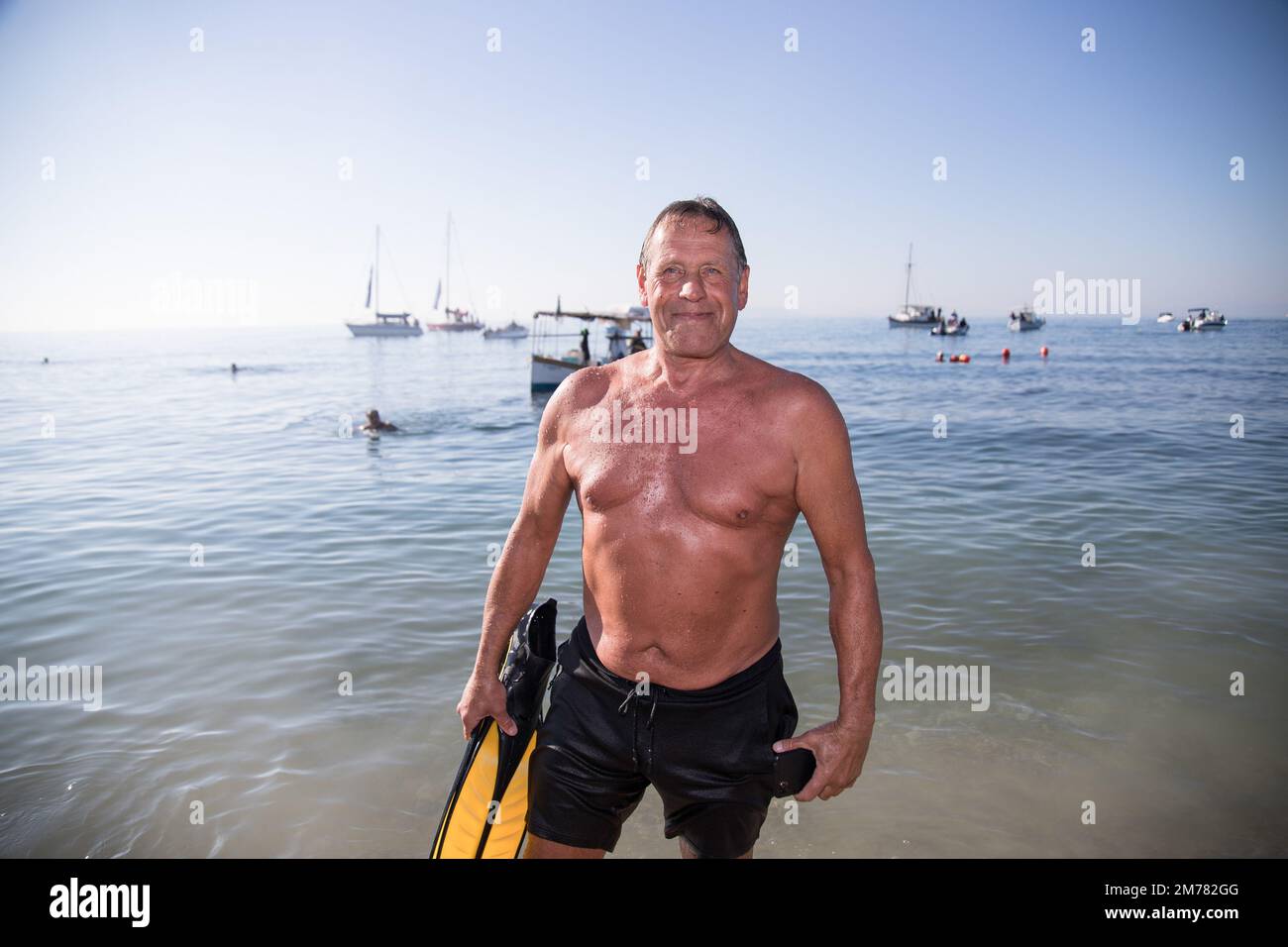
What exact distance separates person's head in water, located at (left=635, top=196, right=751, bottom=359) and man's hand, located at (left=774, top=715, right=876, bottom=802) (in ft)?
4.19

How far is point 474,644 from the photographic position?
6.60 meters

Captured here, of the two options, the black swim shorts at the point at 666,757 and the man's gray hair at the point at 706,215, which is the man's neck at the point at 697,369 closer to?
the man's gray hair at the point at 706,215

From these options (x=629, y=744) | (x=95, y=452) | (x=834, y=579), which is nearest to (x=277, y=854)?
(x=629, y=744)

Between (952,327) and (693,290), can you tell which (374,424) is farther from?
(952,327)

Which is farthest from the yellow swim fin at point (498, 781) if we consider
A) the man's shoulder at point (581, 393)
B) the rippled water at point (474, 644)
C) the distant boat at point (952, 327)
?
the distant boat at point (952, 327)

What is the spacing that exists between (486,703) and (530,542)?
1.96ft

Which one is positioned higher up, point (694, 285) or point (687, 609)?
point (694, 285)

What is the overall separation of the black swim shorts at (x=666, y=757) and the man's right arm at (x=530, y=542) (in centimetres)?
36

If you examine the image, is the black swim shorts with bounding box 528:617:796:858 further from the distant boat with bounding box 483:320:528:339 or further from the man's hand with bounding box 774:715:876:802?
the distant boat with bounding box 483:320:528:339

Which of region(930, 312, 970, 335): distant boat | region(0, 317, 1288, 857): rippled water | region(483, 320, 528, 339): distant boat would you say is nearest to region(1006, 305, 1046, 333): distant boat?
region(930, 312, 970, 335): distant boat

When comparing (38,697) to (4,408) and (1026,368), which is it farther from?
(1026,368)

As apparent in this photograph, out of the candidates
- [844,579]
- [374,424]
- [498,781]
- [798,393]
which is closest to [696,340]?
[798,393]

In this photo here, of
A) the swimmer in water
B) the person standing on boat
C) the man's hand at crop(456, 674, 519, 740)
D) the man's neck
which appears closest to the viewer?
the man's neck

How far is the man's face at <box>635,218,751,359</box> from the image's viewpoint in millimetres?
2631
